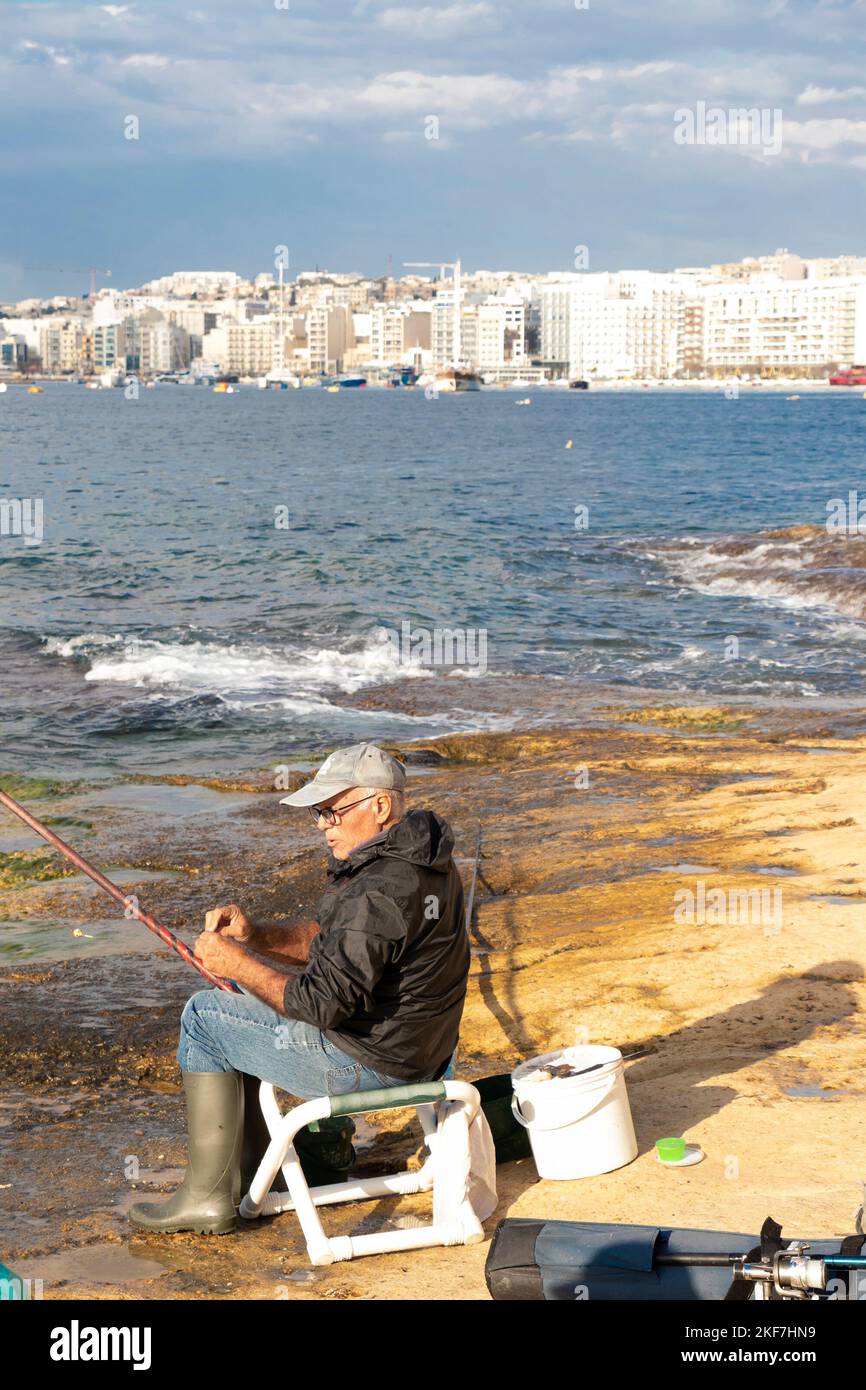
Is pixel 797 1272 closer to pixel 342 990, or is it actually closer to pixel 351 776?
pixel 342 990

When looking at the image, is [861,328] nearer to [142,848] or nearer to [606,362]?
[606,362]

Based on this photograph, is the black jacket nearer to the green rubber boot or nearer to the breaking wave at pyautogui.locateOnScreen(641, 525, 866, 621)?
the green rubber boot

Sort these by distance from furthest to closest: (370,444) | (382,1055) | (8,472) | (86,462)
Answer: (370,444) < (86,462) < (8,472) < (382,1055)

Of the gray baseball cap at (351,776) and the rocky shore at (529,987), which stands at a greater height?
the gray baseball cap at (351,776)

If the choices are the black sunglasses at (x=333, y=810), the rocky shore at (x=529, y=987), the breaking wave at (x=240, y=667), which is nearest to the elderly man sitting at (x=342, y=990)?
Answer: the black sunglasses at (x=333, y=810)

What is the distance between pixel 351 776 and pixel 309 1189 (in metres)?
1.33

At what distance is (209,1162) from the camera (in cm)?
487

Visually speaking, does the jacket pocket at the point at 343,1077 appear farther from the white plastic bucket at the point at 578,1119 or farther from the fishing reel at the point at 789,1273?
the fishing reel at the point at 789,1273


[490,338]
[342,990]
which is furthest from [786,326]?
[342,990]

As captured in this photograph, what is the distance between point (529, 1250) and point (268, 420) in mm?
92457

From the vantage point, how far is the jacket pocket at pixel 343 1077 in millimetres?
4691

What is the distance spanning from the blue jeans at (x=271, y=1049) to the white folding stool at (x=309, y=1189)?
0.07 m

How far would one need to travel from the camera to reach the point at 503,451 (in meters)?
66.2
